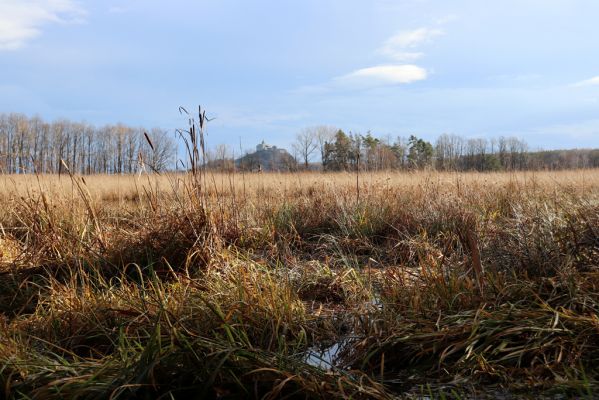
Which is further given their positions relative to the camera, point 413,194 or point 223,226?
point 413,194

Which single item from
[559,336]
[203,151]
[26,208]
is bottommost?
[559,336]

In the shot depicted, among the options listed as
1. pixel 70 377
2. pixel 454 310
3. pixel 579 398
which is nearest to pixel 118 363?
pixel 70 377

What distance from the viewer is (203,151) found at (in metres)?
3.76

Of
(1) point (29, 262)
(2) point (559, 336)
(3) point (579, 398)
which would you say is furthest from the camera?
(1) point (29, 262)

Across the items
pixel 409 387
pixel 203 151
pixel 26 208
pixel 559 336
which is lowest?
pixel 409 387

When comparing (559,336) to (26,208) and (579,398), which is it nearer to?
(579,398)

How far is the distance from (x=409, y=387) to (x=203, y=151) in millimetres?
2511

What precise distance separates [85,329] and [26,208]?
2.20 m

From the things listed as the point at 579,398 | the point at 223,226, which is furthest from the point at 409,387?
the point at 223,226

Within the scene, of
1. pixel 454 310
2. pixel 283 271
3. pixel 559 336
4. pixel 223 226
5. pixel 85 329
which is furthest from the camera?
pixel 223 226

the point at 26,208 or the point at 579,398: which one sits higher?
the point at 26,208

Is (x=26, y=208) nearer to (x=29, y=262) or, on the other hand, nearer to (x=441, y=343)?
(x=29, y=262)

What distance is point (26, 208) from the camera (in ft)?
13.6

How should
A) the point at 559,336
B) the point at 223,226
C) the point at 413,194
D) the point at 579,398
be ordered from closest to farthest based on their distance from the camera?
the point at 579,398 < the point at 559,336 < the point at 223,226 < the point at 413,194
